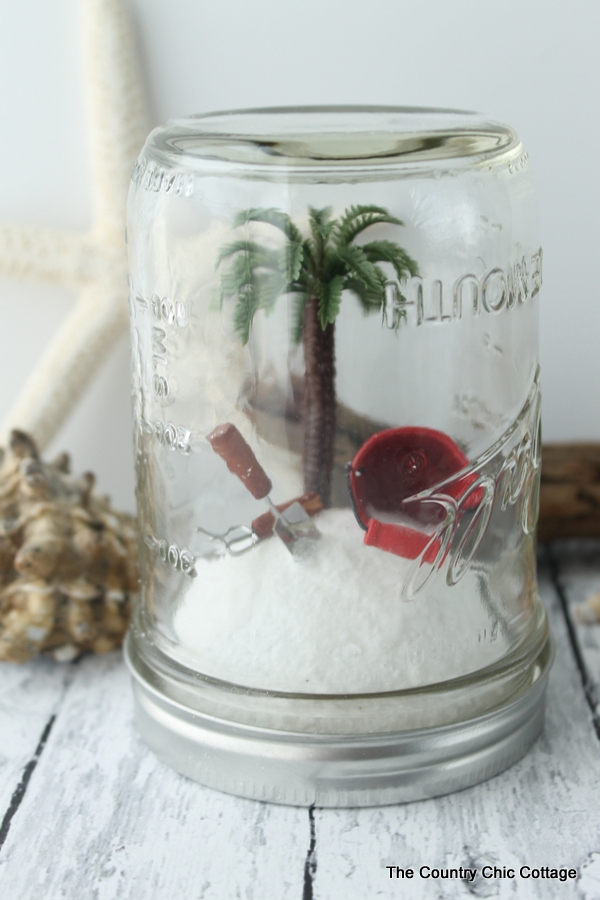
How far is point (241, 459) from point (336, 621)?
4.3 inches

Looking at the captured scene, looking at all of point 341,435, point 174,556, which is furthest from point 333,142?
point 174,556

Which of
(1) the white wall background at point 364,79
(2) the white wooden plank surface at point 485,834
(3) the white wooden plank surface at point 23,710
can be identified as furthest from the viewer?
(1) the white wall background at point 364,79

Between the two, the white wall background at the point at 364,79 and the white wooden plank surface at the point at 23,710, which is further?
the white wall background at the point at 364,79

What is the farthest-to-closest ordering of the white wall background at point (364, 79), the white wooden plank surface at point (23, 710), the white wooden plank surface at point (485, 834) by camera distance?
the white wall background at point (364, 79) < the white wooden plank surface at point (23, 710) < the white wooden plank surface at point (485, 834)

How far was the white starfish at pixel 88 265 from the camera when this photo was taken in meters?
0.84

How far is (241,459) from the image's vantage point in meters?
0.59

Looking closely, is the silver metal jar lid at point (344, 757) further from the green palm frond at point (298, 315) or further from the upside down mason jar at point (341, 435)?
the green palm frond at point (298, 315)

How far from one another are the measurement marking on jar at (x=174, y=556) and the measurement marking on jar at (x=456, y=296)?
7.7 inches

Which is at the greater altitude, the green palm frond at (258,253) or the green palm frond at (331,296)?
the green palm frond at (258,253)

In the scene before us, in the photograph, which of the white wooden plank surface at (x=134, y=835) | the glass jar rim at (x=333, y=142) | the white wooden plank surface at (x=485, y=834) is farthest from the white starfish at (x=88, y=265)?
the white wooden plank surface at (x=485, y=834)

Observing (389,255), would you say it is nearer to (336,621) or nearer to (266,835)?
(336,621)

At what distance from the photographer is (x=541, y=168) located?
0.87 m

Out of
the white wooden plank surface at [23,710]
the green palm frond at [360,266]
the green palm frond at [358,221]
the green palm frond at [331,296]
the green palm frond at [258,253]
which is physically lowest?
the white wooden plank surface at [23,710]

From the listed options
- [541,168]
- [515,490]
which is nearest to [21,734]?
[515,490]
